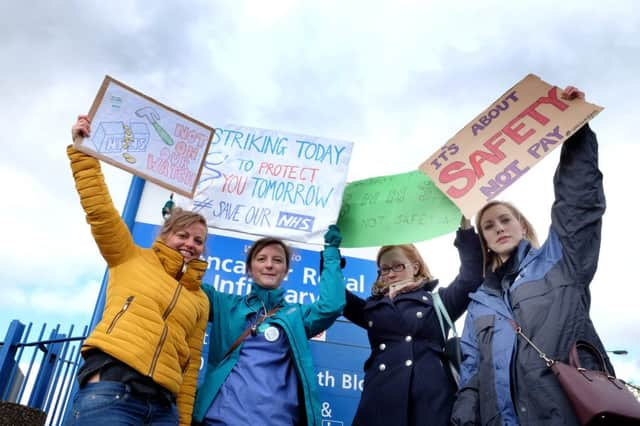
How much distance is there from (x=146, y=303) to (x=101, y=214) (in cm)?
51

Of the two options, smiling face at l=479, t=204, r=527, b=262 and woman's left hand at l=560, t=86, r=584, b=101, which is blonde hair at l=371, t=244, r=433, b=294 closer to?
smiling face at l=479, t=204, r=527, b=262

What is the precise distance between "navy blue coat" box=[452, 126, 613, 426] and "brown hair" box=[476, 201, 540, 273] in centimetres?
18

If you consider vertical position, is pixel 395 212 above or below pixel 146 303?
above

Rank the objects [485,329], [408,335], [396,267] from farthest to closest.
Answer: [396,267] < [408,335] < [485,329]

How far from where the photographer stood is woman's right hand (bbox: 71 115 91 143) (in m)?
2.97

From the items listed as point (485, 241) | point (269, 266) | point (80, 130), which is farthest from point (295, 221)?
point (80, 130)

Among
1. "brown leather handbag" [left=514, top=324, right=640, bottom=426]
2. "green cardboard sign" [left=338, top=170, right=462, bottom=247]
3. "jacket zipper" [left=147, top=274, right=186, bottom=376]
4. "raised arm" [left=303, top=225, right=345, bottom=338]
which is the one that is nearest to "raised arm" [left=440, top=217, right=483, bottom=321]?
"green cardboard sign" [left=338, top=170, right=462, bottom=247]

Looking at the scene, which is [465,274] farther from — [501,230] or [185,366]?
[185,366]

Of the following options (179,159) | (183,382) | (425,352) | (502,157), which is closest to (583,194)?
(502,157)

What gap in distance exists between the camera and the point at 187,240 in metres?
2.97

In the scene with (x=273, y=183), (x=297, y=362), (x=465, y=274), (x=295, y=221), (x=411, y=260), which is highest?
(x=273, y=183)

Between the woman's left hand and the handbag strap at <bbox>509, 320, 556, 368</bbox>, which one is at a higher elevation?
the woman's left hand

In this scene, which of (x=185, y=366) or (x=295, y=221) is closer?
(x=185, y=366)

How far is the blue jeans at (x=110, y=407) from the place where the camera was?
224cm
